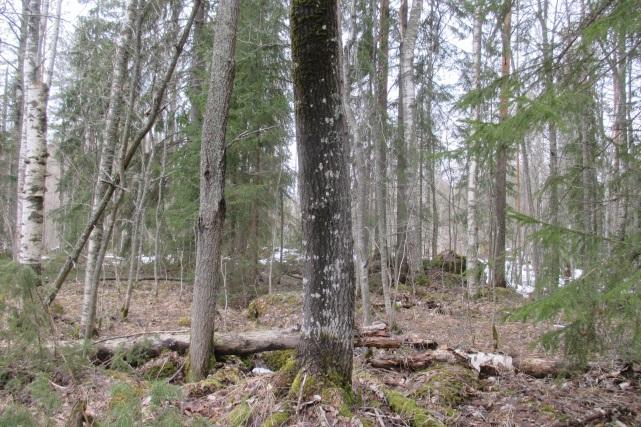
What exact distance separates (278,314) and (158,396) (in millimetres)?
6644

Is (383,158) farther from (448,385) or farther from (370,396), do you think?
(370,396)

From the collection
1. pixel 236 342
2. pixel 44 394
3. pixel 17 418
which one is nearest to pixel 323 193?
pixel 44 394

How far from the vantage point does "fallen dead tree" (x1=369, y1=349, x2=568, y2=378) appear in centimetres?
505

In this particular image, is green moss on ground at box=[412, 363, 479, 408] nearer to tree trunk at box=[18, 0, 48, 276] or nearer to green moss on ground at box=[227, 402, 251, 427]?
green moss on ground at box=[227, 402, 251, 427]

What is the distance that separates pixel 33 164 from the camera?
20.1 ft

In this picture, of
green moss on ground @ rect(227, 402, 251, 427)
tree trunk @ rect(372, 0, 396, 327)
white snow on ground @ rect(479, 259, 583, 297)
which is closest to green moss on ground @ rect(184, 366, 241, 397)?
green moss on ground @ rect(227, 402, 251, 427)

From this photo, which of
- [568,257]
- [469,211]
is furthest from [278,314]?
[568,257]

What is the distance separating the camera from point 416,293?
1127cm

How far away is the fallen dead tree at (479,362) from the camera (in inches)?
199

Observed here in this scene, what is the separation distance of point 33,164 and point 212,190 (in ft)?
11.0

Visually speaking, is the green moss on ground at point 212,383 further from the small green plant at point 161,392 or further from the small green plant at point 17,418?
the small green plant at point 17,418

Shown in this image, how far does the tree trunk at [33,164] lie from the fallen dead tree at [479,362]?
17.6 ft

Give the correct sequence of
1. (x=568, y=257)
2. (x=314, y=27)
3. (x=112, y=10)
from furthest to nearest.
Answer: (x=112, y=10) → (x=568, y=257) → (x=314, y=27)

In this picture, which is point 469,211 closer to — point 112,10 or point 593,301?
point 593,301
